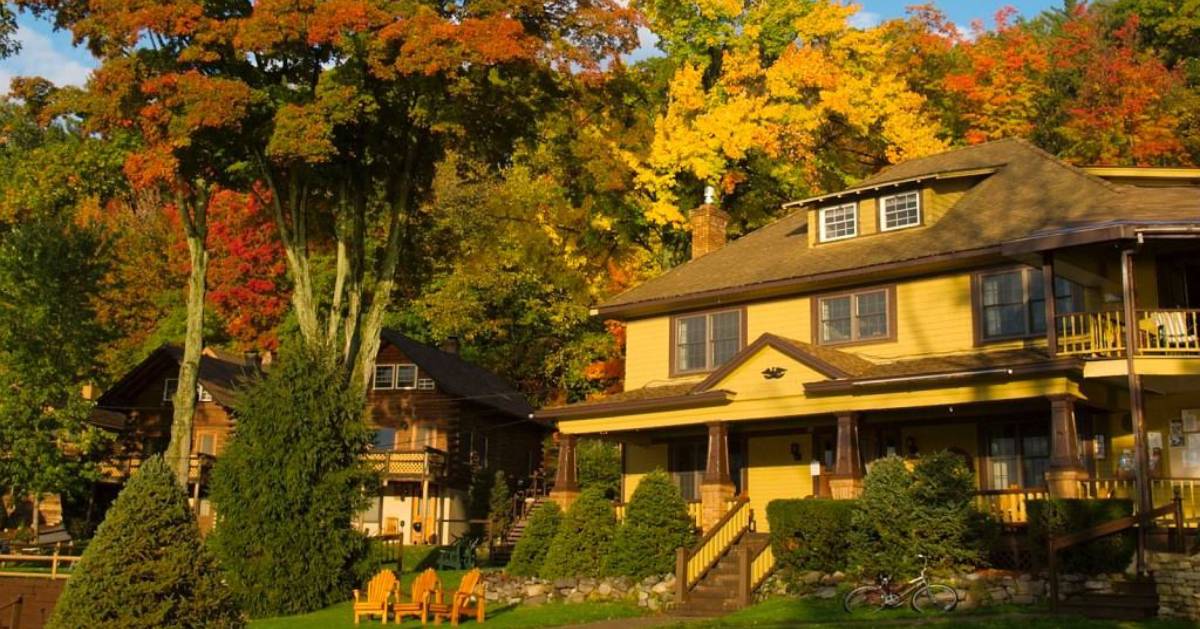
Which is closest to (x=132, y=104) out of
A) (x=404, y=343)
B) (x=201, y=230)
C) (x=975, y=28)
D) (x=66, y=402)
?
(x=201, y=230)

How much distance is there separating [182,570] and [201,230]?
2158cm

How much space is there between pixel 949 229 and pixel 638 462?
10.4 m

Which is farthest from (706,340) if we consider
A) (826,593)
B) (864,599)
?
(864,599)

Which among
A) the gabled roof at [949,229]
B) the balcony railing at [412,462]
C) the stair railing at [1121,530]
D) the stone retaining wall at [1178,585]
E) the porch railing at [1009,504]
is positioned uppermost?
the gabled roof at [949,229]

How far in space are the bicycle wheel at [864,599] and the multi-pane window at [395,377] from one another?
29.6 m

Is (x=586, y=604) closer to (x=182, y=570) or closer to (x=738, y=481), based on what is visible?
(x=738, y=481)

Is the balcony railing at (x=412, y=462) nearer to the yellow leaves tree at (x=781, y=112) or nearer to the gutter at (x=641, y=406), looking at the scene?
the yellow leaves tree at (x=781, y=112)

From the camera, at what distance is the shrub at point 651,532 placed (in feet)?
86.8

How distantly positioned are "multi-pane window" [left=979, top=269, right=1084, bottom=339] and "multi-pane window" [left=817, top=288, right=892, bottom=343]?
239 centimetres

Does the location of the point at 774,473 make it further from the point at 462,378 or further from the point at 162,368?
the point at 162,368

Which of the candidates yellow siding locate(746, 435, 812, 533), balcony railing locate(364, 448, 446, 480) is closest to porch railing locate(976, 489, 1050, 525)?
yellow siding locate(746, 435, 812, 533)

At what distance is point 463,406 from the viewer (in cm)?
4794

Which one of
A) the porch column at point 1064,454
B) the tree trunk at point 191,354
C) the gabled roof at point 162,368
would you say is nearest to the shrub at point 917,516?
the porch column at point 1064,454

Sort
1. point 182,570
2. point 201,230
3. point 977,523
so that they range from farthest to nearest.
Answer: point 201,230 → point 977,523 → point 182,570
